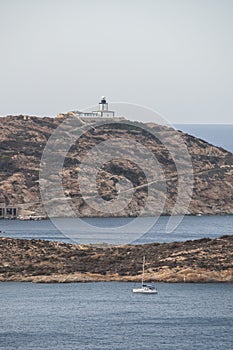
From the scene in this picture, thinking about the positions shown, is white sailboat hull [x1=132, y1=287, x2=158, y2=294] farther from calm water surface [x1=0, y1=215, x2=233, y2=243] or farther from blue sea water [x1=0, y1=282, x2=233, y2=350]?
calm water surface [x1=0, y1=215, x2=233, y2=243]

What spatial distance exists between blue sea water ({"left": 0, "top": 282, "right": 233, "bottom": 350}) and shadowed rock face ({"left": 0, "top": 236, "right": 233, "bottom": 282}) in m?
1.58

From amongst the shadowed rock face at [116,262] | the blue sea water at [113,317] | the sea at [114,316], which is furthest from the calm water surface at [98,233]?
the blue sea water at [113,317]

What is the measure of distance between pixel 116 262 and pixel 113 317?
24996 millimetres

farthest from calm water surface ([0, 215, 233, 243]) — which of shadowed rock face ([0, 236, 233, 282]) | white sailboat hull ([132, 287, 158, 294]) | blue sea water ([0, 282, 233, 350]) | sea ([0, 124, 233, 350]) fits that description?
white sailboat hull ([132, 287, 158, 294])

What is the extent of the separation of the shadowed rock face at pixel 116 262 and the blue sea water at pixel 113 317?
1.58 meters

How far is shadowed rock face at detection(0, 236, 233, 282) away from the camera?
116 meters

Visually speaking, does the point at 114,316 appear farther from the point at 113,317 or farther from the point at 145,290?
the point at 145,290

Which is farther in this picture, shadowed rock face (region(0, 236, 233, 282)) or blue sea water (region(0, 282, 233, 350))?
shadowed rock face (region(0, 236, 233, 282))


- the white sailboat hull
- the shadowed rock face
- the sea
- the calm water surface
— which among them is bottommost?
the sea

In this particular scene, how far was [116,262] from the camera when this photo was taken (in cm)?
12250

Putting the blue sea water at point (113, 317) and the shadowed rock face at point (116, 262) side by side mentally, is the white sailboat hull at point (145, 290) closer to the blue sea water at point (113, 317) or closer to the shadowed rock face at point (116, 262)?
the blue sea water at point (113, 317)

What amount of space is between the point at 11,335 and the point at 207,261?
31727 millimetres

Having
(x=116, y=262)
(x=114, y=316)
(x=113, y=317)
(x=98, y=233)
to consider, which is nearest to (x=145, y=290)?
(x=114, y=316)

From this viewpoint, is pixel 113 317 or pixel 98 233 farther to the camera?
pixel 98 233
